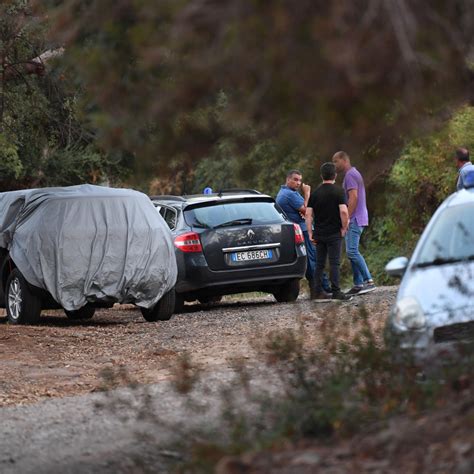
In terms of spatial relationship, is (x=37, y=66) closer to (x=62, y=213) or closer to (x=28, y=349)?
(x=62, y=213)

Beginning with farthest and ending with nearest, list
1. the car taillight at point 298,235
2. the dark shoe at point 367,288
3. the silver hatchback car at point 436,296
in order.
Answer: the dark shoe at point 367,288 → the car taillight at point 298,235 → the silver hatchback car at point 436,296

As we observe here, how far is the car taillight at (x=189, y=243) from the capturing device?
19.2m

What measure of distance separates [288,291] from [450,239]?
969 cm

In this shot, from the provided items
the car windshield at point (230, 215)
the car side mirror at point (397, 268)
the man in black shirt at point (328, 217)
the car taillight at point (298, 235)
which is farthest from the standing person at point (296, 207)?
the car side mirror at point (397, 268)

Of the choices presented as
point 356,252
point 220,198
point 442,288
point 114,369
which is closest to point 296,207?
point 356,252

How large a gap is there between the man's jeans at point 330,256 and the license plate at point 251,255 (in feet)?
2.38

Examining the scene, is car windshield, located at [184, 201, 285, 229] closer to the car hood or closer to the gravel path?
the gravel path

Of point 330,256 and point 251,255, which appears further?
point 251,255

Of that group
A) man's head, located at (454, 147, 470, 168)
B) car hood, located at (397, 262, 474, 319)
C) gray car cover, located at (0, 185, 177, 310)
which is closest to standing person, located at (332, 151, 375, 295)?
man's head, located at (454, 147, 470, 168)

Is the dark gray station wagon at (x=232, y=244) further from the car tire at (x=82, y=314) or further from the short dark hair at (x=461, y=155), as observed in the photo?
the short dark hair at (x=461, y=155)

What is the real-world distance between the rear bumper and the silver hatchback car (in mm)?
8330

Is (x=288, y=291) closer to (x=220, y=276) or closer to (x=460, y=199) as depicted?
(x=220, y=276)

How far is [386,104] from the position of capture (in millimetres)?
6012

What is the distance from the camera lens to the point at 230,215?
1939 centimetres
